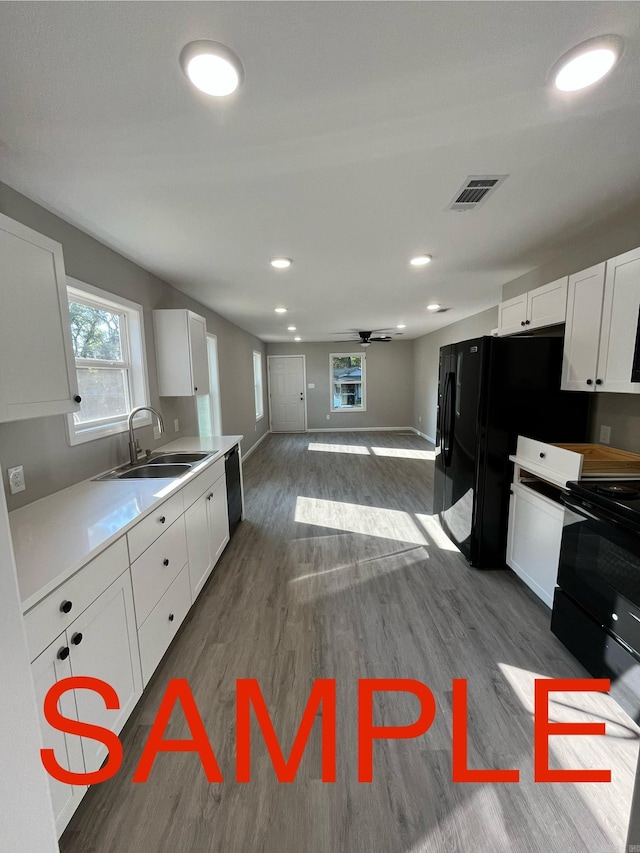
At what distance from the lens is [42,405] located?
1434mm

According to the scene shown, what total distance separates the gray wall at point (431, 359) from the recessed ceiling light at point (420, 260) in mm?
2485

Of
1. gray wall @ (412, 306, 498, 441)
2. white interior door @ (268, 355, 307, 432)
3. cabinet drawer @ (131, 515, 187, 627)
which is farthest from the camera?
white interior door @ (268, 355, 307, 432)

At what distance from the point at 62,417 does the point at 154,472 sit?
65 cm

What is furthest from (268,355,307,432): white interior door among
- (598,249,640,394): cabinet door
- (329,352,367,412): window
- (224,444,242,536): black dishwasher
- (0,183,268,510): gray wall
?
(598,249,640,394): cabinet door

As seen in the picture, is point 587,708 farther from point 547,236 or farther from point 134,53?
point 134,53

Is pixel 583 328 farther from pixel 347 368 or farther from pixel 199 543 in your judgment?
pixel 347 368

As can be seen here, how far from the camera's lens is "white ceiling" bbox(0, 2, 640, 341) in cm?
92

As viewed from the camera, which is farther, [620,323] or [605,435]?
[605,435]

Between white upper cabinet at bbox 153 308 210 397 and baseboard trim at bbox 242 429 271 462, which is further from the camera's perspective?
baseboard trim at bbox 242 429 271 462

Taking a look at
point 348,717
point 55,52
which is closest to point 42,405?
point 55,52

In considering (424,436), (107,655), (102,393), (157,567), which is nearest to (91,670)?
(107,655)

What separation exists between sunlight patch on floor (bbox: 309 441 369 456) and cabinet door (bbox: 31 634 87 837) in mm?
5888

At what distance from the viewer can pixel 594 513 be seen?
5.53ft

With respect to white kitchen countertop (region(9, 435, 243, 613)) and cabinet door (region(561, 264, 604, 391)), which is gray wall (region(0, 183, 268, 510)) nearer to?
white kitchen countertop (region(9, 435, 243, 613))
